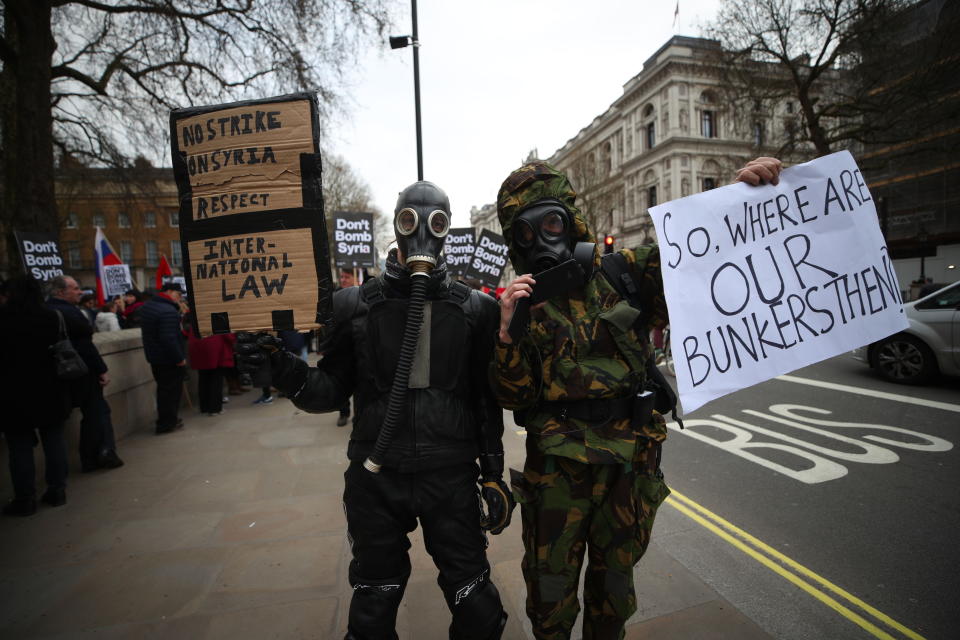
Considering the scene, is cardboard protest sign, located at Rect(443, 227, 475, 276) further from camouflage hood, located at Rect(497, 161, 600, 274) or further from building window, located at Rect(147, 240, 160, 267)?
building window, located at Rect(147, 240, 160, 267)

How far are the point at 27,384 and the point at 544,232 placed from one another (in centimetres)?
441

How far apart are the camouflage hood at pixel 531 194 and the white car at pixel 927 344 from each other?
7298 mm

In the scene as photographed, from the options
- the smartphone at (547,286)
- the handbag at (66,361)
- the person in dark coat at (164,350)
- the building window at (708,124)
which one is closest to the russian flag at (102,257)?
the person in dark coat at (164,350)

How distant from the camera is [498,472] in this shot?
1.95 metres

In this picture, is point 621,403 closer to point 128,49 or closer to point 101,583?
point 101,583

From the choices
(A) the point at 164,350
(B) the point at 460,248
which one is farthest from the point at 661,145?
(A) the point at 164,350

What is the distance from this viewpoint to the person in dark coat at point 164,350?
243 inches

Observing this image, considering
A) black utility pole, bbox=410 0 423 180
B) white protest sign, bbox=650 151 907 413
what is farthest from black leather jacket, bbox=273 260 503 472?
black utility pole, bbox=410 0 423 180

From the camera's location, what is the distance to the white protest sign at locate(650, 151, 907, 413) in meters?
1.88

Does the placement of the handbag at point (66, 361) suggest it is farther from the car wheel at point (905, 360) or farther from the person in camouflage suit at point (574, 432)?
the car wheel at point (905, 360)

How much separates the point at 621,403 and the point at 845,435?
15.9 feet

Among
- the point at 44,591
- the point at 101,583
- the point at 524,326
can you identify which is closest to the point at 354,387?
the point at 524,326

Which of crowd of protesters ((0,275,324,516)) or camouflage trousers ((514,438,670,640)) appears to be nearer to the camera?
camouflage trousers ((514,438,670,640))

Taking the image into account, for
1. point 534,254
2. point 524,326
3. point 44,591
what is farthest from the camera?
point 44,591
